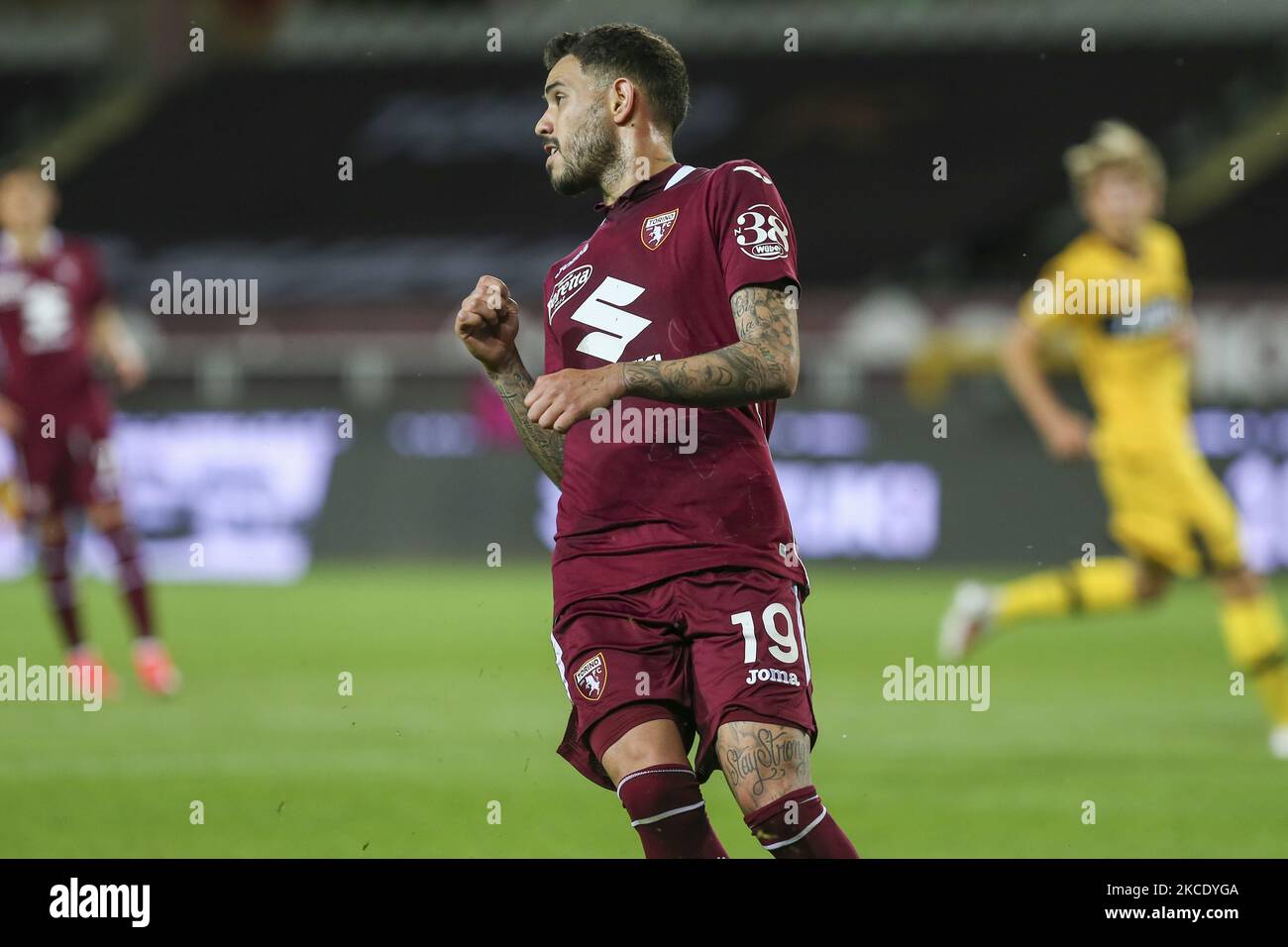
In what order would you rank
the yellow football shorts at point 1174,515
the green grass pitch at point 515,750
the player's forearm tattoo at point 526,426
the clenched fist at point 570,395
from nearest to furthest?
the clenched fist at point 570,395, the player's forearm tattoo at point 526,426, the green grass pitch at point 515,750, the yellow football shorts at point 1174,515

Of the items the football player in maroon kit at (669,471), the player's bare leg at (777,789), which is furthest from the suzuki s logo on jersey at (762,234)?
the player's bare leg at (777,789)

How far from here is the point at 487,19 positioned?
2409cm

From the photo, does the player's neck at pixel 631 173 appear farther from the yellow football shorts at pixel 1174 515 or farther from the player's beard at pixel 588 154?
the yellow football shorts at pixel 1174 515

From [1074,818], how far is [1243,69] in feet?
55.0

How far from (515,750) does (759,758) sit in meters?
3.79

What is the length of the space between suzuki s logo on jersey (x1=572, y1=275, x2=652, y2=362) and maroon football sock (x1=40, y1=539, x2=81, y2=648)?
216 inches

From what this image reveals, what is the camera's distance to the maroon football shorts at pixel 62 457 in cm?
906

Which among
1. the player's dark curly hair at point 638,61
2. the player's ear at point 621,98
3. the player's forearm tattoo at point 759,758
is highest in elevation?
the player's dark curly hair at point 638,61

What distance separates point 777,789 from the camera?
11.9 ft

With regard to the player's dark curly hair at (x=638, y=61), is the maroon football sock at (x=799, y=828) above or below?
below

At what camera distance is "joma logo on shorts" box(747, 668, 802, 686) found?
12.0 ft

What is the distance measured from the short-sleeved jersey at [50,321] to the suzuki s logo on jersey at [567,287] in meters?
5.58

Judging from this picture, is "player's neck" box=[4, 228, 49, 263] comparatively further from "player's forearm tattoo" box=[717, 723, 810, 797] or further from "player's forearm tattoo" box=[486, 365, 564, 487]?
A: "player's forearm tattoo" box=[717, 723, 810, 797]

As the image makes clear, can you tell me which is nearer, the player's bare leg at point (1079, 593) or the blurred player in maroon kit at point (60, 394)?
the player's bare leg at point (1079, 593)
